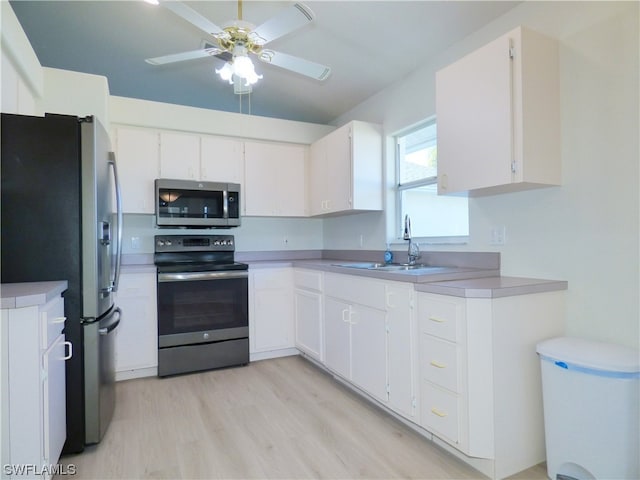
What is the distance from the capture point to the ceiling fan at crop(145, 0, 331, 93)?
171 cm

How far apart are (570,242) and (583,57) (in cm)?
95

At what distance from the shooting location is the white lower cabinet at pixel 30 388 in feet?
4.52

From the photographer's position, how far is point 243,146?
12.2 feet

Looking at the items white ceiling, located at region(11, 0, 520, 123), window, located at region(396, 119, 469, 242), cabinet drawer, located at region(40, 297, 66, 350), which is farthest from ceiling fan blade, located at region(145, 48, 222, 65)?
window, located at region(396, 119, 469, 242)

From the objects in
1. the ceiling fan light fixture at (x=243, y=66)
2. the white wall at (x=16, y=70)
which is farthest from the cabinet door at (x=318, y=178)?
the white wall at (x=16, y=70)

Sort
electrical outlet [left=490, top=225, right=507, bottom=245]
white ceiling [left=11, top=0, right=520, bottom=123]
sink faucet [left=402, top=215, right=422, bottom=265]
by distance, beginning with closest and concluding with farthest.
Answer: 1. electrical outlet [left=490, top=225, right=507, bottom=245]
2. white ceiling [left=11, top=0, right=520, bottom=123]
3. sink faucet [left=402, top=215, right=422, bottom=265]

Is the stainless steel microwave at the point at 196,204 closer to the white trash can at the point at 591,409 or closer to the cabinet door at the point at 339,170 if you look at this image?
the cabinet door at the point at 339,170

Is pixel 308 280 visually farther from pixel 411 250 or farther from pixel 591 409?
pixel 591 409

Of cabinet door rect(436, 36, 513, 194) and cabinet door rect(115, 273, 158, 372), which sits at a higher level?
cabinet door rect(436, 36, 513, 194)

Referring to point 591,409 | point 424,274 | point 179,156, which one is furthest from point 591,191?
point 179,156

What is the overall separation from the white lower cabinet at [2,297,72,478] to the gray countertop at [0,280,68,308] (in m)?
0.03

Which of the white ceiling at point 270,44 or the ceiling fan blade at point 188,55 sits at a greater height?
the white ceiling at point 270,44

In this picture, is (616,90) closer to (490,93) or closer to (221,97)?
(490,93)

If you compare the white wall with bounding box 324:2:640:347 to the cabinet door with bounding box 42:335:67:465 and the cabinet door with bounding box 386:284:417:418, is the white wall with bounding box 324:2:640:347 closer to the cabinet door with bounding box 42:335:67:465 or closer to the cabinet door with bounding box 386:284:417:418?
the cabinet door with bounding box 386:284:417:418
